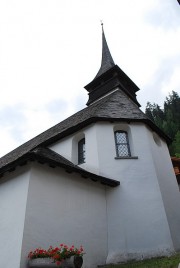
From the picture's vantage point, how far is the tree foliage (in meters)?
43.5

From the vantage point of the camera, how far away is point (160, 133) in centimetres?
1323

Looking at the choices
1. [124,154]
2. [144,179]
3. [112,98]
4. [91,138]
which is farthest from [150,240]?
[112,98]

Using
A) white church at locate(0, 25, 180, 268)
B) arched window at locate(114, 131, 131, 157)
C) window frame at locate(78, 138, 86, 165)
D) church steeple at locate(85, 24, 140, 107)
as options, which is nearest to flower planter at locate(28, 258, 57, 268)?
white church at locate(0, 25, 180, 268)

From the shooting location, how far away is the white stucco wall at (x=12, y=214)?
21.7 ft

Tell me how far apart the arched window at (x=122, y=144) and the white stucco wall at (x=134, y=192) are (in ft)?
0.78

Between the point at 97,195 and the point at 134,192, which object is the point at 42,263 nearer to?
the point at 97,195

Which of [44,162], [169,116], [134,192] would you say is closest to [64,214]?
[44,162]

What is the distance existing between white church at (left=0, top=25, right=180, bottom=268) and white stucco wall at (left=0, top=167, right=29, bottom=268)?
0.02 meters

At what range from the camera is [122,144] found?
11828 millimetres

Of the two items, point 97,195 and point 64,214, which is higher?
point 97,195

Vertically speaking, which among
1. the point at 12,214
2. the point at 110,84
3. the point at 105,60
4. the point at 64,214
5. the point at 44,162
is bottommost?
the point at 12,214

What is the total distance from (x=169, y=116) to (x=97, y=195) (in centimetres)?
4497

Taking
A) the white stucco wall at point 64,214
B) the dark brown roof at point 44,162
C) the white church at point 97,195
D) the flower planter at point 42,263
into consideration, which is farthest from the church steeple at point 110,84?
the flower planter at point 42,263

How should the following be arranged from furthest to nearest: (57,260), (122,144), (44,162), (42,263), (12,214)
Result: (122,144), (44,162), (12,214), (42,263), (57,260)
